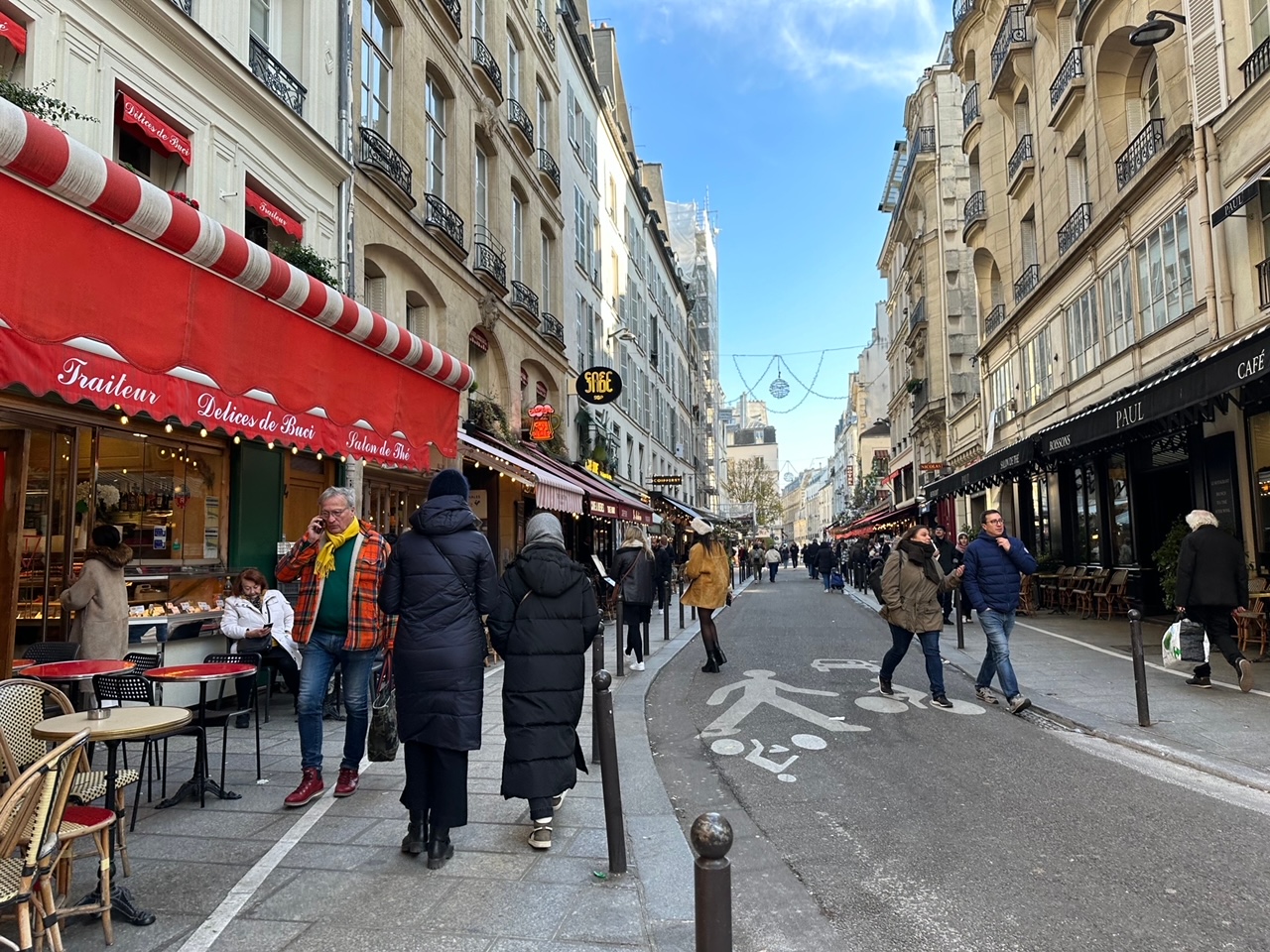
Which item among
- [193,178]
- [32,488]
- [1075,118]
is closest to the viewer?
[32,488]

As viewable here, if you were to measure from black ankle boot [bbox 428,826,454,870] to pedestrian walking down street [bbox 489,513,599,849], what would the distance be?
0.35m

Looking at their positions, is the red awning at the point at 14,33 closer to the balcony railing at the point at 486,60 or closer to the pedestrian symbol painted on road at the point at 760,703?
the pedestrian symbol painted on road at the point at 760,703

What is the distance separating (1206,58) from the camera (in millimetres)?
Result: 11820

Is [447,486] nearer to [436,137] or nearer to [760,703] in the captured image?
[760,703]

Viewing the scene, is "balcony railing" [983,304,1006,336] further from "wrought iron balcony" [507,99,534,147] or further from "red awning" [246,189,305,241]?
"red awning" [246,189,305,241]

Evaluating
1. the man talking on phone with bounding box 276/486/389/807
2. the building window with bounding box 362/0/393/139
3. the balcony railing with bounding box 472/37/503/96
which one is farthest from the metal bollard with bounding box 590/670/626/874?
the balcony railing with bounding box 472/37/503/96

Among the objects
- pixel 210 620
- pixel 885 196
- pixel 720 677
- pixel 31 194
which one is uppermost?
pixel 885 196

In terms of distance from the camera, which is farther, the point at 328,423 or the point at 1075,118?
the point at 1075,118

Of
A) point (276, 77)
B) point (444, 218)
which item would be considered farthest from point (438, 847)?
point (444, 218)

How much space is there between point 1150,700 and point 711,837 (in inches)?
285

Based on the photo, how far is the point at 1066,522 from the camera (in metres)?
19.2

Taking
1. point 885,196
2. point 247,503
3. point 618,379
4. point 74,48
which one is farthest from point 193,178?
point 885,196

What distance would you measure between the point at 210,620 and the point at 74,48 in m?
5.10

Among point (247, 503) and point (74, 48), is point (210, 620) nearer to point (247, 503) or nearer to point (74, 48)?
point (247, 503)
